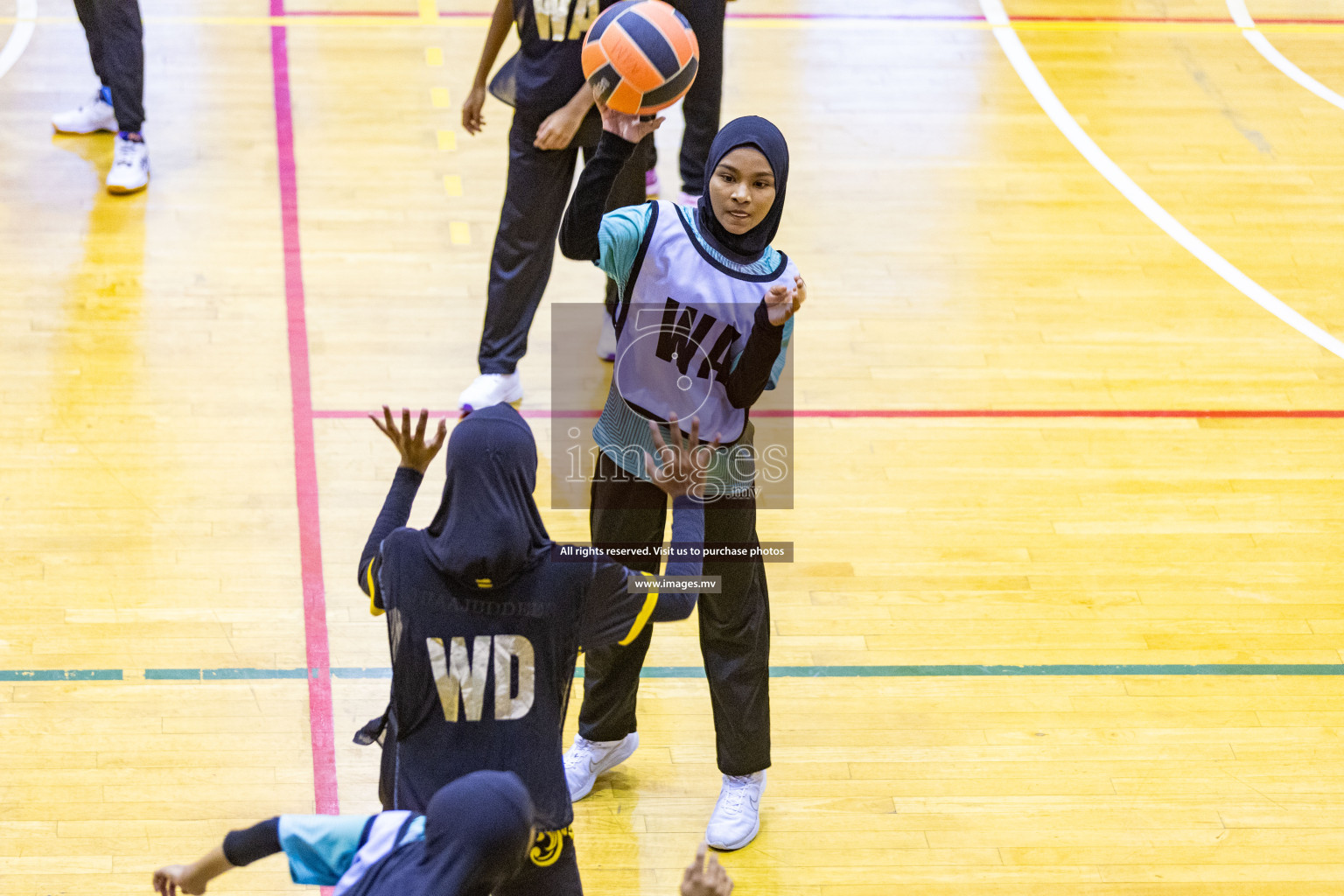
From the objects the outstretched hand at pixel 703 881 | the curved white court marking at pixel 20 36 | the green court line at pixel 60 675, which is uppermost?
→ the curved white court marking at pixel 20 36

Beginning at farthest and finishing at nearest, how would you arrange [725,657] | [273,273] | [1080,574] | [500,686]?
[273,273] < [1080,574] < [725,657] < [500,686]

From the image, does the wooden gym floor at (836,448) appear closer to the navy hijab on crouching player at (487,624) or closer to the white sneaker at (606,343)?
the white sneaker at (606,343)

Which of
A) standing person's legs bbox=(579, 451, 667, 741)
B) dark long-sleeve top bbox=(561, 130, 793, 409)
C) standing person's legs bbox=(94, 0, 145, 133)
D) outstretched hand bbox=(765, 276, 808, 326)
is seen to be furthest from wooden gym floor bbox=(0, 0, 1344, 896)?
outstretched hand bbox=(765, 276, 808, 326)

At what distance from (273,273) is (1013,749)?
3.56 m

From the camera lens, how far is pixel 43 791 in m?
3.60

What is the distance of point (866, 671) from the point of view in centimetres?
421

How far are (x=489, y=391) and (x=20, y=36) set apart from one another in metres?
4.07

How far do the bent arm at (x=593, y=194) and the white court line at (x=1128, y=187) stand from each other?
12.9 ft

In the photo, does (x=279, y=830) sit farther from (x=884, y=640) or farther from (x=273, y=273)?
(x=273, y=273)

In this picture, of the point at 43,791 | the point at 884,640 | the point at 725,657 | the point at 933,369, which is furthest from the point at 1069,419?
the point at 43,791

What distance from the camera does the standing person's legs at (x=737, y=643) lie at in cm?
329

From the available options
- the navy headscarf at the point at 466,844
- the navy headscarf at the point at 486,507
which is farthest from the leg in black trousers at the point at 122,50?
the navy headscarf at the point at 466,844

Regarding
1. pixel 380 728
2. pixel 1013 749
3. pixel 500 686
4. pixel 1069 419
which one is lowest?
pixel 1013 749

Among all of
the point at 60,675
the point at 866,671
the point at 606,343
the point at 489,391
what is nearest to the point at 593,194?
the point at 866,671
